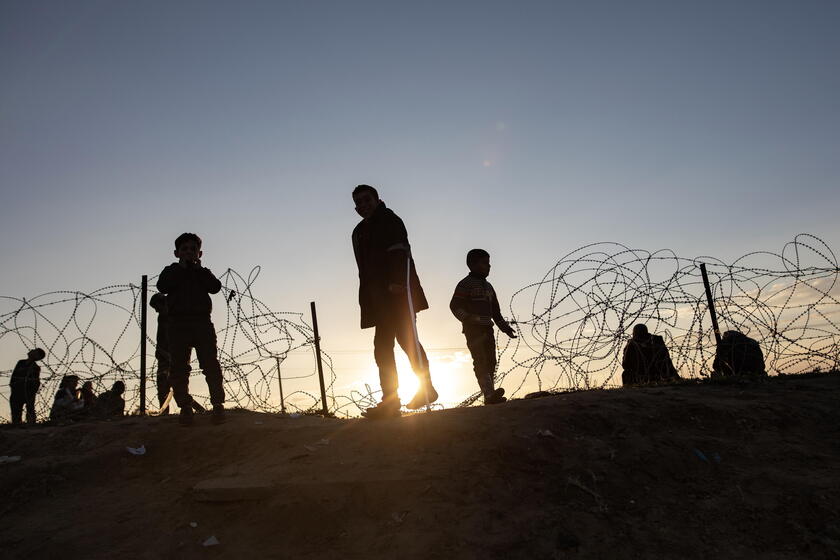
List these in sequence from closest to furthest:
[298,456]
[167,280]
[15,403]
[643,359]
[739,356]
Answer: [298,456]
[167,280]
[739,356]
[643,359]
[15,403]

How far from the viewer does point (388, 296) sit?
396cm

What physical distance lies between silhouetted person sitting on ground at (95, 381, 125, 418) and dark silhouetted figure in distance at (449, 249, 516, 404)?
4.31 meters

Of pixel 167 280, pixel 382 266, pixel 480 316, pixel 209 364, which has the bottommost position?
pixel 209 364

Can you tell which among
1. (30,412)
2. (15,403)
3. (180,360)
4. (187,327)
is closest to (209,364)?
(180,360)

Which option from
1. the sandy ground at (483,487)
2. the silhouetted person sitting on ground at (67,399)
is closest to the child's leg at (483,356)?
the sandy ground at (483,487)

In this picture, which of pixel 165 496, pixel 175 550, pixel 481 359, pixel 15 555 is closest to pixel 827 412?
pixel 481 359

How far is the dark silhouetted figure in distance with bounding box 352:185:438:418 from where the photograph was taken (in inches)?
154

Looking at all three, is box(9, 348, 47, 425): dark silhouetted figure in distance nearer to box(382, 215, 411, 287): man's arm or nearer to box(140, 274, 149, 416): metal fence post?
box(140, 274, 149, 416): metal fence post

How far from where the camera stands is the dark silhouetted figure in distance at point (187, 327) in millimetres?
4379

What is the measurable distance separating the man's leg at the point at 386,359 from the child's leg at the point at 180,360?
1673 mm

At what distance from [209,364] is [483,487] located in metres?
2.71

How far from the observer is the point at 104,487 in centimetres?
370

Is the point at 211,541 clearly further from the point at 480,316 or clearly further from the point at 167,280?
the point at 480,316

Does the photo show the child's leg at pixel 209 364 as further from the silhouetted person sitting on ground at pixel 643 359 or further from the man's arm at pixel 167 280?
the silhouetted person sitting on ground at pixel 643 359
